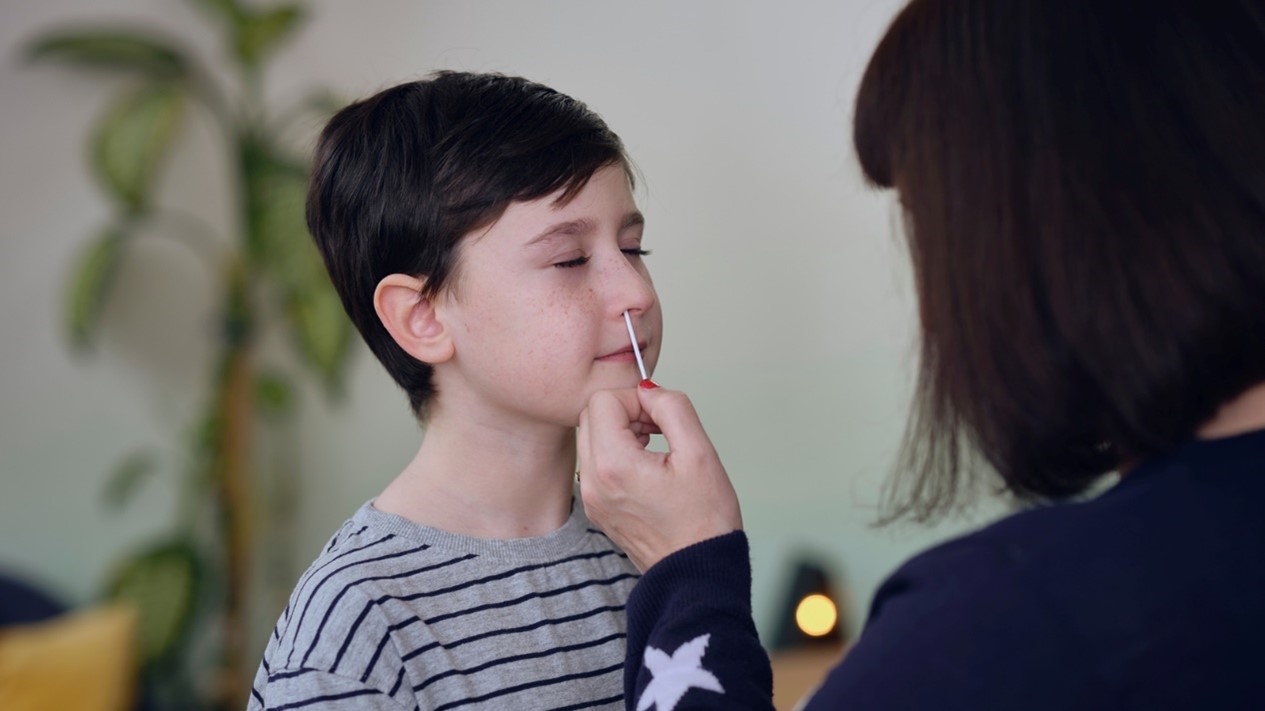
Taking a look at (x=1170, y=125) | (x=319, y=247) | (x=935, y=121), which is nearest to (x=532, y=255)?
(x=319, y=247)

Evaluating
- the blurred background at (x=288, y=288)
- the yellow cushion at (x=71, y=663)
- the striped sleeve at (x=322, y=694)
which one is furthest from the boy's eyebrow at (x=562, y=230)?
the yellow cushion at (x=71, y=663)

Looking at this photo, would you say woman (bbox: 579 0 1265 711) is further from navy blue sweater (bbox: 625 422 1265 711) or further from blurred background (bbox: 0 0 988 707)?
blurred background (bbox: 0 0 988 707)

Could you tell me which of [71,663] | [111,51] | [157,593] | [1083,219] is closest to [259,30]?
[111,51]

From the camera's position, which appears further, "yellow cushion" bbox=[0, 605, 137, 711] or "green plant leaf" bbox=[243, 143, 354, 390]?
"green plant leaf" bbox=[243, 143, 354, 390]

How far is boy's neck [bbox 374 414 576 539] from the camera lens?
1075mm

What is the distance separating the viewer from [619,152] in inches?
45.2

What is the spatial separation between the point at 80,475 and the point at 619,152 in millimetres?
2298

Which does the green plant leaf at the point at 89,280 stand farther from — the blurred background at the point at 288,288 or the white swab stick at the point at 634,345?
the white swab stick at the point at 634,345

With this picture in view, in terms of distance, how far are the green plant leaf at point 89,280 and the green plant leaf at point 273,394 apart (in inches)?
16.6

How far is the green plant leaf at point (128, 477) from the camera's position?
2859 millimetres

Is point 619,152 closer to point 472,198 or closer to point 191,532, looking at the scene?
point 472,198

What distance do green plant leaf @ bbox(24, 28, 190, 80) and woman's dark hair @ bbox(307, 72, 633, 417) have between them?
6.32ft

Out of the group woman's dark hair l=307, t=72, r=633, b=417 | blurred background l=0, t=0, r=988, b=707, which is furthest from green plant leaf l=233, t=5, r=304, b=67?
woman's dark hair l=307, t=72, r=633, b=417

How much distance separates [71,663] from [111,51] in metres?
1.44
